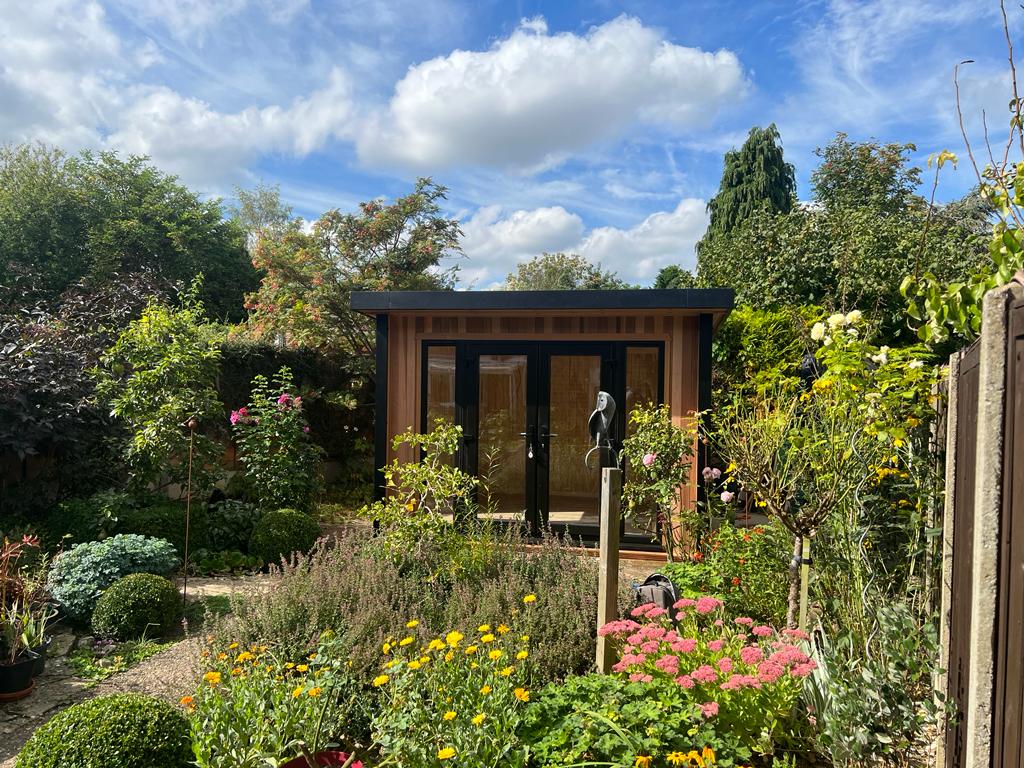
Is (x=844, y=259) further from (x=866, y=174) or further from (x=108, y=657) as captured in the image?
(x=866, y=174)

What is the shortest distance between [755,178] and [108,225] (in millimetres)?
20396

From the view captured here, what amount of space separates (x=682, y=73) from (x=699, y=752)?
5.88 meters

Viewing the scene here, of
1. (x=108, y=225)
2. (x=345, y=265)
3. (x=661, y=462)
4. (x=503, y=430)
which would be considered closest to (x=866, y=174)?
(x=345, y=265)

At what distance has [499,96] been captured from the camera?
7953mm

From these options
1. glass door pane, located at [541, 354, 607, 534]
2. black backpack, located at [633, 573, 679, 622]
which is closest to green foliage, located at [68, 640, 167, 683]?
black backpack, located at [633, 573, 679, 622]

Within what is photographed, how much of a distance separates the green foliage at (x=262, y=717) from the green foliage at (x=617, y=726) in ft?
2.71

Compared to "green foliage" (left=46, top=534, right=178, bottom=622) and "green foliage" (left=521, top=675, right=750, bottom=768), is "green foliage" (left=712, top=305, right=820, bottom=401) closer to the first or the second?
"green foliage" (left=521, top=675, right=750, bottom=768)

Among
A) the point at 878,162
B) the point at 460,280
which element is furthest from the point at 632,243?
the point at 460,280

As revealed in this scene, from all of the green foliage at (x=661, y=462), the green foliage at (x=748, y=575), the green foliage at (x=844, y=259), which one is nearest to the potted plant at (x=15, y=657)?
the green foliage at (x=748, y=575)

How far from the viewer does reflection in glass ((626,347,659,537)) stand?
22.5 feet

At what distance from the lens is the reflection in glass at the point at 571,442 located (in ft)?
23.0

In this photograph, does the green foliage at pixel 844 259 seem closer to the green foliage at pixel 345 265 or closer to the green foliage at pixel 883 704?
the green foliage at pixel 883 704

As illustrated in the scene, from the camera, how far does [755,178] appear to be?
71.5 feet

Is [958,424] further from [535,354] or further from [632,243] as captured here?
[632,243]
